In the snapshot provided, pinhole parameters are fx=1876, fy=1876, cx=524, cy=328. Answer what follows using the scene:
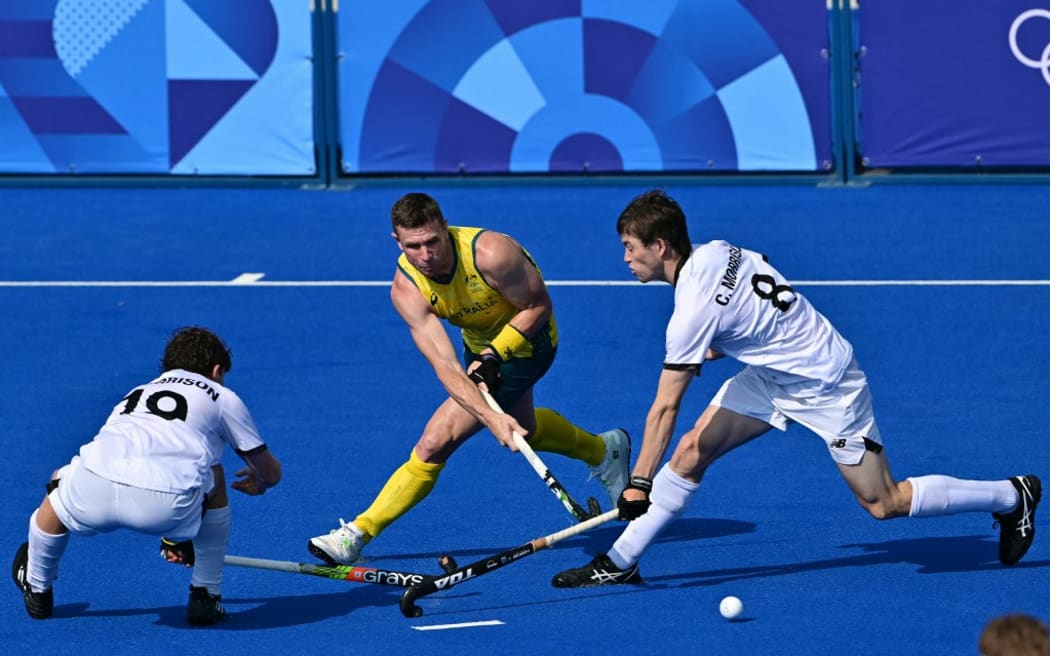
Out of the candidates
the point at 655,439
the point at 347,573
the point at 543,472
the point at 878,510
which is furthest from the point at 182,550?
the point at 878,510

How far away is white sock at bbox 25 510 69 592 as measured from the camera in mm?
7191

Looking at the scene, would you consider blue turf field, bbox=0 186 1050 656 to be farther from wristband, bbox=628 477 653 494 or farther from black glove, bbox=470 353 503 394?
black glove, bbox=470 353 503 394

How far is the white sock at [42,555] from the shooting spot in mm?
7191

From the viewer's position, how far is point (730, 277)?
7.36m

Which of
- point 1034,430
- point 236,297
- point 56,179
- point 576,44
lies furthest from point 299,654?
point 56,179

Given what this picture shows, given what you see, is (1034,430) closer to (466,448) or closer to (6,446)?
(466,448)

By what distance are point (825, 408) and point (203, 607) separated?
8.49 ft

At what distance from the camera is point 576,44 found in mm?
15883

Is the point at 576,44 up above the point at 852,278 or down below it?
above

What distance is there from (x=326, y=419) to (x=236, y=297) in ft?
10.1

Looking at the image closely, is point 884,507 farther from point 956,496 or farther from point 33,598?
point 33,598

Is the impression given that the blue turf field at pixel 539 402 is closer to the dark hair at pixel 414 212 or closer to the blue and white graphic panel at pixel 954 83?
the blue and white graphic panel at pixel 954 83

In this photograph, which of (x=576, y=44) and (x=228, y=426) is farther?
(x=576, y=44)

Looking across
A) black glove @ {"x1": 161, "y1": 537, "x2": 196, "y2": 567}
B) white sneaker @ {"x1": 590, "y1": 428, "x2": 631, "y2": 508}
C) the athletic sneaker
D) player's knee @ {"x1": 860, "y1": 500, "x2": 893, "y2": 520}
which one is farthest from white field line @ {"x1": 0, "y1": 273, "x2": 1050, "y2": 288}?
black glove @ {"x1": 161, "y1": 537, "x2": 196, "y2": 567}
